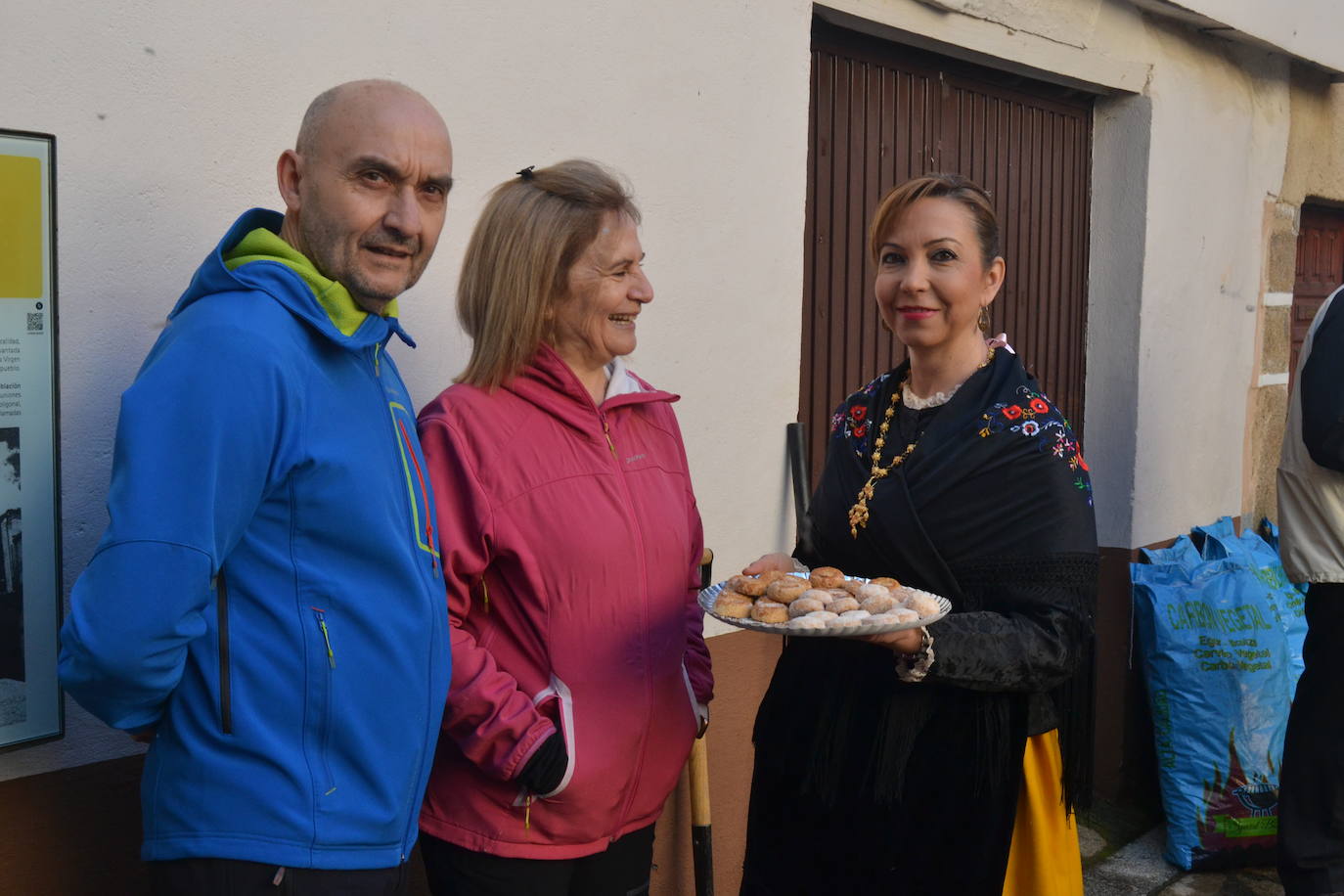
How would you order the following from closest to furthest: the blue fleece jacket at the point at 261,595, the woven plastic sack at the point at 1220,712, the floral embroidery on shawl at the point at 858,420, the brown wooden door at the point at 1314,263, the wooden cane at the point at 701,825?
the blue fleece jacket at the point at 261,595
the floral embroidery on shawl at the point at 858,420
the wooden cane at the point at 701,825
the woven plastic sack at the point at 1220,712
the brown wooden door at the point at 1314,263

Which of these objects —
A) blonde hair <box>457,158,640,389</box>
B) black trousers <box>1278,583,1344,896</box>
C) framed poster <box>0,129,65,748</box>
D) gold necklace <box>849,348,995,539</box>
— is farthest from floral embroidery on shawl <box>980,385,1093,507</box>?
black trousers <box>1278,583,1344,896</box>

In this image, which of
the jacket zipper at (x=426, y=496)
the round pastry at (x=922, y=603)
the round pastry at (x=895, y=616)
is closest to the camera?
the jacket zipper at (x=426, y=496)

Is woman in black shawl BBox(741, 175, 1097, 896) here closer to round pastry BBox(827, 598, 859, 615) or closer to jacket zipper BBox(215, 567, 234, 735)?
round pastry BBox(827, 598, 859, 615)

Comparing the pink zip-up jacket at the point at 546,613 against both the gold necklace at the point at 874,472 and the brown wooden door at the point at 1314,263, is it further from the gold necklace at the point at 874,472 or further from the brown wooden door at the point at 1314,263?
the brown wooden door at the point at 1314,263

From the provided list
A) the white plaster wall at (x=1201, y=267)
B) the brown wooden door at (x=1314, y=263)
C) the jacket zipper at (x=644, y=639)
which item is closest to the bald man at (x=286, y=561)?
the jacket zipper at (x=644, y=639)

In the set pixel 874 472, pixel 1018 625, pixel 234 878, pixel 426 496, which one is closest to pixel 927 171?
pixel 874 472

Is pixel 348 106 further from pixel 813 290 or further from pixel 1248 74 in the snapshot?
pixel 1248 74

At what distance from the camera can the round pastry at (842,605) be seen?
7.00 feet

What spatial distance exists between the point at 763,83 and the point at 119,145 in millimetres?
1923

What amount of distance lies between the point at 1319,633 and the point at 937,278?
2220 millimetres

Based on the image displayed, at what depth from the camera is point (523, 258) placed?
225 cm

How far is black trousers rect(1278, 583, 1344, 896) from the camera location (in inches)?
152

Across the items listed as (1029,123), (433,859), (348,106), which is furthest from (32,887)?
(1029,123)

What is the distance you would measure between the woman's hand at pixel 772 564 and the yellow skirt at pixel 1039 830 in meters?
0.59
